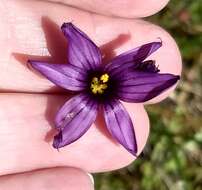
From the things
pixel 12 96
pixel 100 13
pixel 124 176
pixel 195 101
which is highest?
pixel 100 13

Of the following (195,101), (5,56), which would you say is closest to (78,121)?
(5,56)

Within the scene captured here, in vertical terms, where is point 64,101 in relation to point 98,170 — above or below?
above

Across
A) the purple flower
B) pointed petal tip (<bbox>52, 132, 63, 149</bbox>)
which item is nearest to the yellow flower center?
the purple flower

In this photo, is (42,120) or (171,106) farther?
(171,106)

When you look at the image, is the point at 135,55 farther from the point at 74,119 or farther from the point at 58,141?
the point at 58,141

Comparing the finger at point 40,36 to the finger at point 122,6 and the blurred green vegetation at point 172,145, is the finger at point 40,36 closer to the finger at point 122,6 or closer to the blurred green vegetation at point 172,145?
the finger at point 122,6

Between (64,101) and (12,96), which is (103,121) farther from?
(12,96)

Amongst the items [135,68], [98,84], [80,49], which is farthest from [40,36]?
[135,68]
